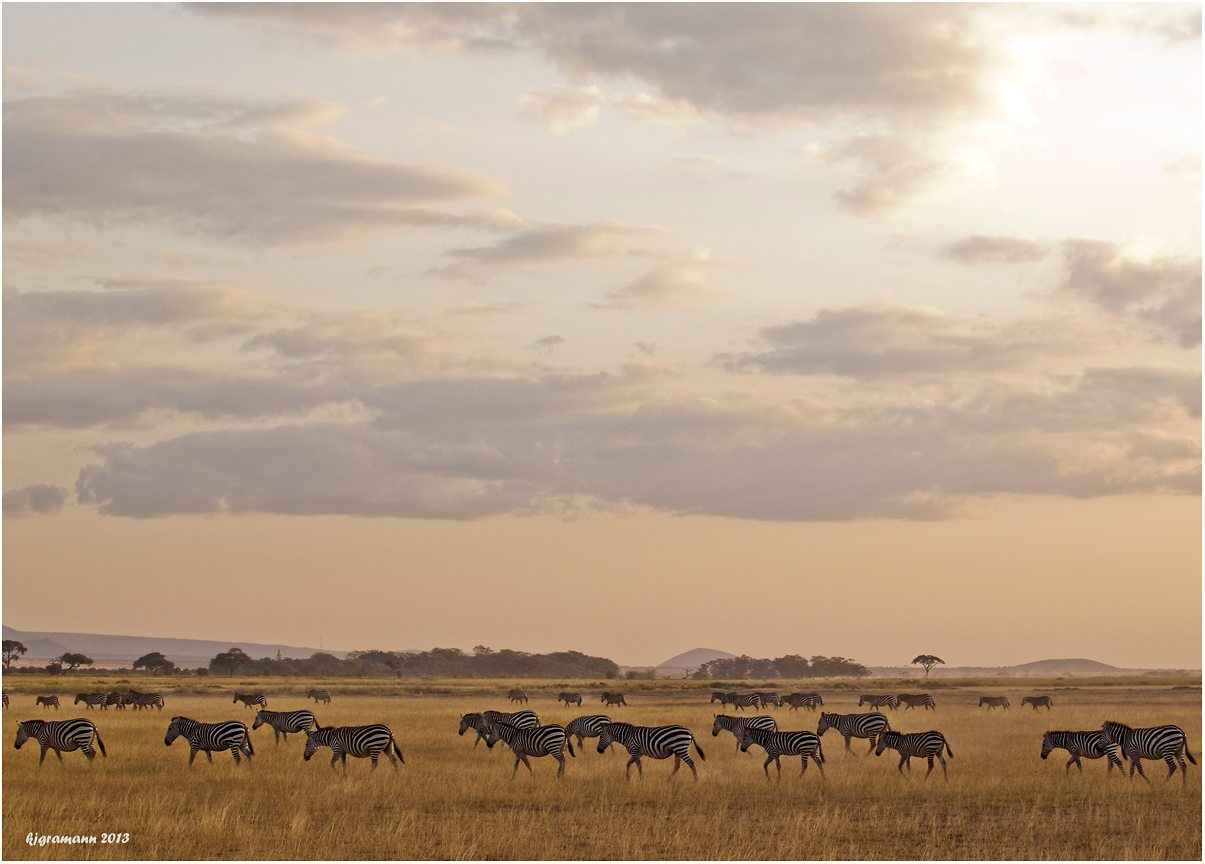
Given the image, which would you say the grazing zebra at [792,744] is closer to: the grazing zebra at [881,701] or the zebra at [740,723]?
the zebra at [740,723]

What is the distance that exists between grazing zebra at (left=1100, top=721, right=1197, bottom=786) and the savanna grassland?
57cm

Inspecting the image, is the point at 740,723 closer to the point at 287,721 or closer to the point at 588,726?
the point at 588,726

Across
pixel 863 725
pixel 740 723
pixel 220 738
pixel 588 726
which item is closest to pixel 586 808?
pixel 588 726

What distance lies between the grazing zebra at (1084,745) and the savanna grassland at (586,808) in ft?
1.67

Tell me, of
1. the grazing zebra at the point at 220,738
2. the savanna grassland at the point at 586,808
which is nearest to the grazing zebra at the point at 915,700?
the savanna grassland at the point at 586,808

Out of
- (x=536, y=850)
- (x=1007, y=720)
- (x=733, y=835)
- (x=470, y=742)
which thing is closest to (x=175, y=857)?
(x=536, y=850)

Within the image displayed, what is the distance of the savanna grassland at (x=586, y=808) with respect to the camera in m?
17.5

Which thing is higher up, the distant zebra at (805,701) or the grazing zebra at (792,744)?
the grazing zebra at (792,744)

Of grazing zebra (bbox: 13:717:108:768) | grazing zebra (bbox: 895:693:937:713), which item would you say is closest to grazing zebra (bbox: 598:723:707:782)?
grazing zebra (bbox: 13:717:108:768)

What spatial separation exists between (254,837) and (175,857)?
1329mm

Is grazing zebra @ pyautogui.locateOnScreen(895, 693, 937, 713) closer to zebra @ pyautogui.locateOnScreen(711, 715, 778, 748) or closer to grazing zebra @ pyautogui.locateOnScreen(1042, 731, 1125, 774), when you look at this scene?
zebra @ pyautogui.locateOnScreen(711, 715, 778, 748)

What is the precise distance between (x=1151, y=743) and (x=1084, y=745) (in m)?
1.81

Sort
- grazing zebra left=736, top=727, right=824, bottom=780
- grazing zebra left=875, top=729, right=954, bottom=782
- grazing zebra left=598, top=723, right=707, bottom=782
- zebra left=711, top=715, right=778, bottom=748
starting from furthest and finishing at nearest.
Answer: zebra left=711, top=715, right=778, bottom=748, grazing zebra left=736, top=727, right=824, bottom=780, grazing zebra left=875, top=729, right=954, bottom=782, grazing zebra left=598, top=723, right=707, bottom=782

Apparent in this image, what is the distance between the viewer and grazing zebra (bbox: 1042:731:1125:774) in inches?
1008
